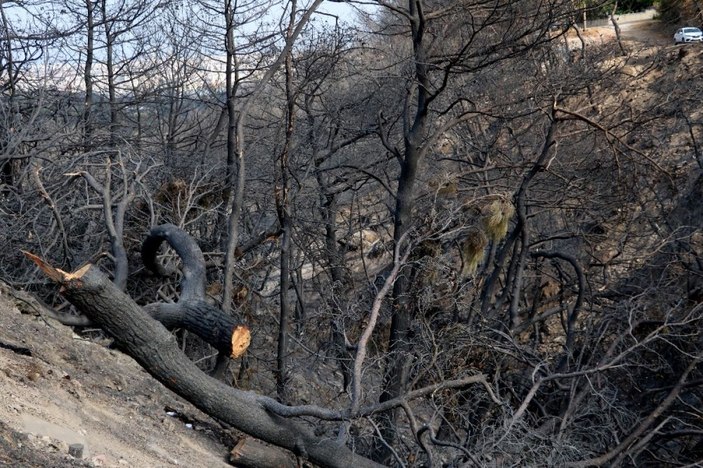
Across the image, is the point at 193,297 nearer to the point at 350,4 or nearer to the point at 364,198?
the point at 350,4

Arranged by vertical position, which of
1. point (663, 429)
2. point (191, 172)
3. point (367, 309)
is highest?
point (191, 172)

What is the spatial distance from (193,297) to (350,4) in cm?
400

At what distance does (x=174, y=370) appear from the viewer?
6.47 m

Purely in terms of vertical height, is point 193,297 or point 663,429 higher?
point 193,297

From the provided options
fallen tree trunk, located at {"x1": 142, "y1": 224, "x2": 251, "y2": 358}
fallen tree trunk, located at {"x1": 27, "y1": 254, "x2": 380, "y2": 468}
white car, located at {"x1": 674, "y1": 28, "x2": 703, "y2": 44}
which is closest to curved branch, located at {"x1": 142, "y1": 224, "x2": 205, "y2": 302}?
fallen tree trunk, located at {"x1": 142, "y1": 224, "x2": 251, "y2": 358}

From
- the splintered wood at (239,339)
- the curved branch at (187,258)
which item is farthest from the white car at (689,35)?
the splintered wood at (239,339)

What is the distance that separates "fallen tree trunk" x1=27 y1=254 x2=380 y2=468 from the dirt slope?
13.8 inches

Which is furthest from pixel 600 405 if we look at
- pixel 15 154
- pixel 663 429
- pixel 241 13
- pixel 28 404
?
pixel 241 13

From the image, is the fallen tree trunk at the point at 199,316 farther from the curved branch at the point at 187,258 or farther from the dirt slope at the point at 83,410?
the dirt slope at the point at 83,410

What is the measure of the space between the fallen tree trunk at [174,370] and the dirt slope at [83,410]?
352 millimetres

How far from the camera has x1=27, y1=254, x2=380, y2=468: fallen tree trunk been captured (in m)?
5.84

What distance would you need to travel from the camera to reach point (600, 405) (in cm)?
891

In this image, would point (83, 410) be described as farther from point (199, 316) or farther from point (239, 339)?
point (239, 339)

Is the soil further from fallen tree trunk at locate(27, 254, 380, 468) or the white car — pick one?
the white car
